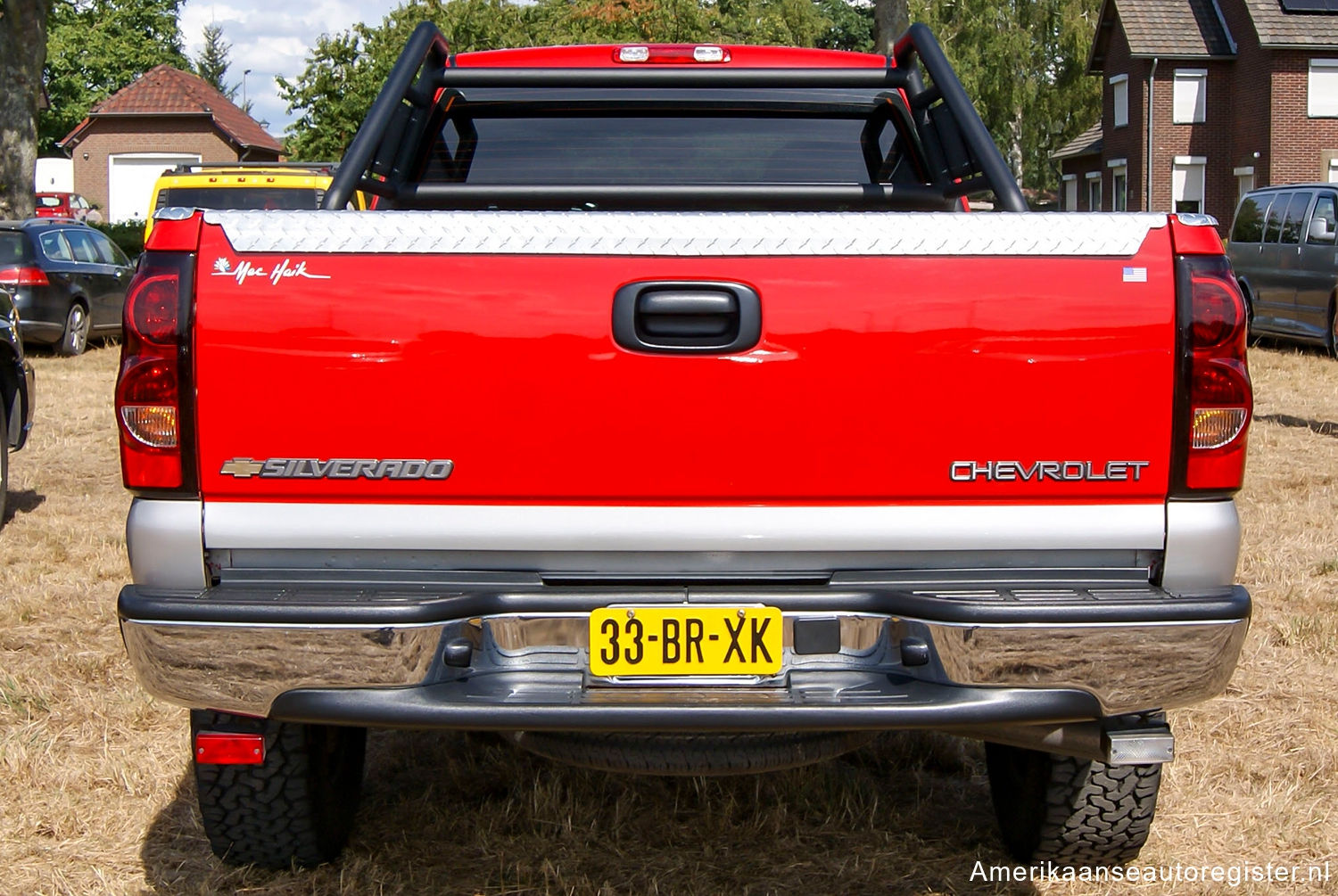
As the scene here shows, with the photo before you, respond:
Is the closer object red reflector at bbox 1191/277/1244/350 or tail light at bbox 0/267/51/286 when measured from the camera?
red reflector at bbox 1191/277/1244/350

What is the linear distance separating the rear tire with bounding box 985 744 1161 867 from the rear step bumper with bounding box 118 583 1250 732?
0.67 m

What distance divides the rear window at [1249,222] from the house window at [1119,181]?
1101 inches

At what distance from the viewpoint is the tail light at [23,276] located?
1417 cm

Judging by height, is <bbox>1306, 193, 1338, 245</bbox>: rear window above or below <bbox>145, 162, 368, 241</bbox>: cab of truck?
below

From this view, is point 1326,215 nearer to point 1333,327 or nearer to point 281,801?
point 1333,327

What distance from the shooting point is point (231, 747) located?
281cm

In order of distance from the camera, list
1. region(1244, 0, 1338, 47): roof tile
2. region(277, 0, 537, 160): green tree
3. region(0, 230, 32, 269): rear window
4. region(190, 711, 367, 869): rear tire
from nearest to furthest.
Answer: region(190, 711, 367, 869): rear tire, region(0, 230, 32, 269): rear window, region(277, 0, 537, 160): green tree, region(1244, 0, 1338, 47): roof tile

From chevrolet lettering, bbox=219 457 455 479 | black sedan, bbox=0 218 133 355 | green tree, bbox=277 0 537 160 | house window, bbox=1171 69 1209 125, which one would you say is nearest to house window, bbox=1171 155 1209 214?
house window, bbox=1171 69 1209 125

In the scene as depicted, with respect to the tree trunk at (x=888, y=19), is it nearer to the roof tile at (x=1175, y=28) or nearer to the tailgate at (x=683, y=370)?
the tailgate at (x=683, y=370)

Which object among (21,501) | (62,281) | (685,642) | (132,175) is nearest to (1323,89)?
(62,281)

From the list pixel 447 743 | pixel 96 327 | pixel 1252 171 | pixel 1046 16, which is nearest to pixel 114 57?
pixel 1046 16

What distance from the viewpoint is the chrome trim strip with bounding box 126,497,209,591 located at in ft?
8.70

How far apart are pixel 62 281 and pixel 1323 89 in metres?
34.9

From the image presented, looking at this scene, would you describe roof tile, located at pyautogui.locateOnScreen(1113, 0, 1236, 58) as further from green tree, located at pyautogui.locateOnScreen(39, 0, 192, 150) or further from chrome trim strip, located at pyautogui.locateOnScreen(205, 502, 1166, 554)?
chrome trim strip, located at pyautogui.locateOnScreen(205, 502, 1166, 554)
